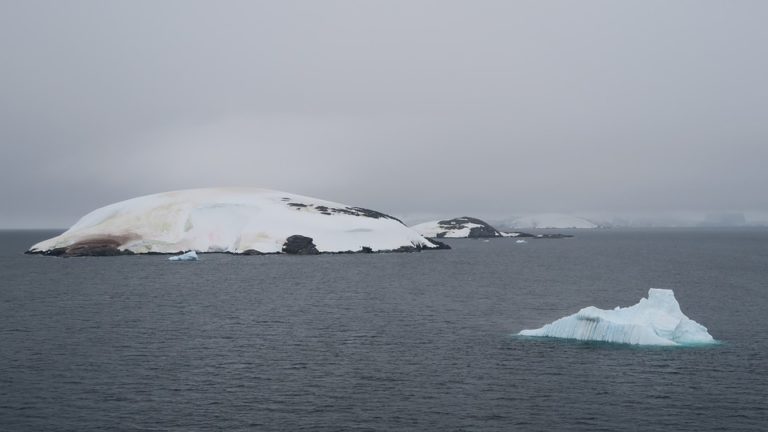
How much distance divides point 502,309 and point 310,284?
97.6ft

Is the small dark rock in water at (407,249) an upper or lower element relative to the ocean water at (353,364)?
upper

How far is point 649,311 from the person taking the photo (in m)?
42.9

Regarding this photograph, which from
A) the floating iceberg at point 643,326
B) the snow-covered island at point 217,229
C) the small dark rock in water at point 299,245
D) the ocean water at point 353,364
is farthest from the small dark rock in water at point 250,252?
the floating iceberg at point 643,326

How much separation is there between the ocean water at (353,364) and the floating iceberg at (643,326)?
55.2 inches

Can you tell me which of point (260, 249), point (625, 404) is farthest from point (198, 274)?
point (625, 404)

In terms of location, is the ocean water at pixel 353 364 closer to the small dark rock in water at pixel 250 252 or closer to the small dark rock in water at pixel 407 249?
the small dark rock in water at pixel 250 252

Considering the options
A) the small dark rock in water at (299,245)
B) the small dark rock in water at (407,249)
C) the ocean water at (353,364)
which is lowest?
the ocean water at (353,364)

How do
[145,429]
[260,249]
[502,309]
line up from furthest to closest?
[260,249]
[502,309]
[145,429]

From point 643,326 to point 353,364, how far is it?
2023 cm

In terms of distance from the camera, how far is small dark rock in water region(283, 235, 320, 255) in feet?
439

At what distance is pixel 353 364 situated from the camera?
119 feet

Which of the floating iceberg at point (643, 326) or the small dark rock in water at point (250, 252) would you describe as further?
the small dark rock in water at point (250, 252)

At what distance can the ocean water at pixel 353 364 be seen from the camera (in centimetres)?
2684

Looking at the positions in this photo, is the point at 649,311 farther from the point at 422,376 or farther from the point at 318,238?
the point at 318,238
